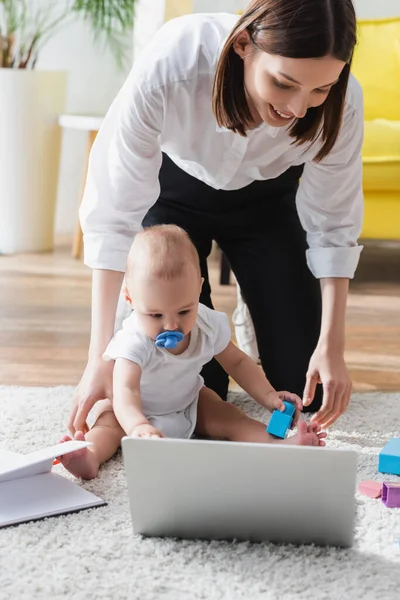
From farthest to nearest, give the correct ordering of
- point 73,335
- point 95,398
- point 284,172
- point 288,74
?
point 73,335, point 284,172, point 95,398, point 288,74

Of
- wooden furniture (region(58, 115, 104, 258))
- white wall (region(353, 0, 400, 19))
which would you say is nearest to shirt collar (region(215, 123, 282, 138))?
wooden furniture (region(58, 115, 104, 258))

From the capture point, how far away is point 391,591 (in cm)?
103

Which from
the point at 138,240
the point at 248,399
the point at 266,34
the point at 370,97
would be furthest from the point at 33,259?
the point at 266,34

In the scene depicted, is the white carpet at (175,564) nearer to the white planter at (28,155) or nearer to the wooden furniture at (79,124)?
the wooden furniture at (79,124)

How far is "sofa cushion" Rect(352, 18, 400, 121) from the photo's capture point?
3115 millimetres

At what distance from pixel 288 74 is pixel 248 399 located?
0.75 metres

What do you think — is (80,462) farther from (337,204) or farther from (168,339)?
(337,204)

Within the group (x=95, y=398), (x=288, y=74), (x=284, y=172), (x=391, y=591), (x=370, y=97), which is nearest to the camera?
(x=391, y=591)

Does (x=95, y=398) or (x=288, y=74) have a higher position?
(x=288, y=74)

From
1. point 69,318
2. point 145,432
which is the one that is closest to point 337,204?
point 145,432

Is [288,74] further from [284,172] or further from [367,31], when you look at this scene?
[367,31]

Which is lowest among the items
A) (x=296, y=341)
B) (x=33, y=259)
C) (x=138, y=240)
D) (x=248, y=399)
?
(x=33, y=259)

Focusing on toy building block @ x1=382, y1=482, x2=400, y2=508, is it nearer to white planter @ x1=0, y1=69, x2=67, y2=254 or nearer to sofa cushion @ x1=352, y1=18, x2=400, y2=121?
sofa cushion @ x1=352, y1=18, x2=400, y2=121

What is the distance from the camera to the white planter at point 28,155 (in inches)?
126
